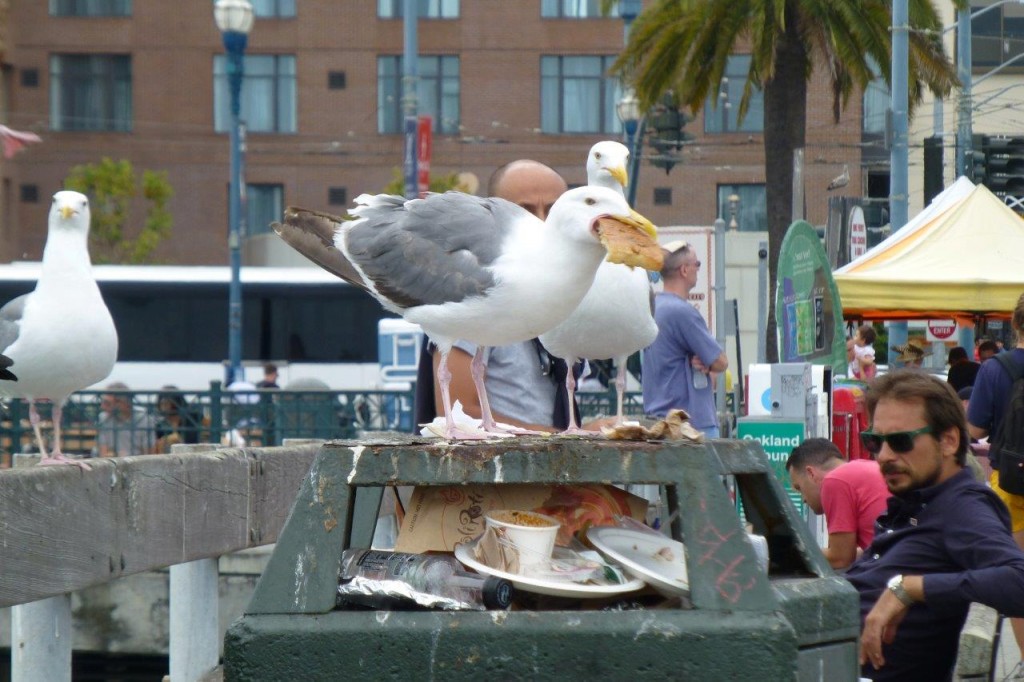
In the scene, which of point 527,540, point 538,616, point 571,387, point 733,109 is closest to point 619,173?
point 571,387

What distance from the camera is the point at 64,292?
24.6 feet

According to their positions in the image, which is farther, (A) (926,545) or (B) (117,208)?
(B) (117,208)

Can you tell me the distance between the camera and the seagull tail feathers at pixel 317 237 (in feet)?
13.6

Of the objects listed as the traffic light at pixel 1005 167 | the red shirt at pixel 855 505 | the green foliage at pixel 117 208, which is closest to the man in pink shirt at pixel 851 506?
the red shirt at pixel 855 505

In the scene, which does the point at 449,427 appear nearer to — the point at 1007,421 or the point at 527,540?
the point at 527,540

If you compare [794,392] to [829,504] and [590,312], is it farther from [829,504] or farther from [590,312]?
[590,312]

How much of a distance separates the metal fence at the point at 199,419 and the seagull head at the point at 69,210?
29.6ft

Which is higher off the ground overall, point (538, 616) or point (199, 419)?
point (538, 616)

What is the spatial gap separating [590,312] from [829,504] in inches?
111

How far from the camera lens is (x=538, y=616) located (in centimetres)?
281

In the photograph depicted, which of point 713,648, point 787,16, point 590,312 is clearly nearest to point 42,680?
point 590,312

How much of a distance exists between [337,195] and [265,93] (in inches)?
159

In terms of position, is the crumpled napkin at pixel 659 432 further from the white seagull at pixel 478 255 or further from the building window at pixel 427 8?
the building window at pixel 427 8

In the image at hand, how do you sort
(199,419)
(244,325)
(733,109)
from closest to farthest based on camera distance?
(199,419) < (244,325) < (733,109)
